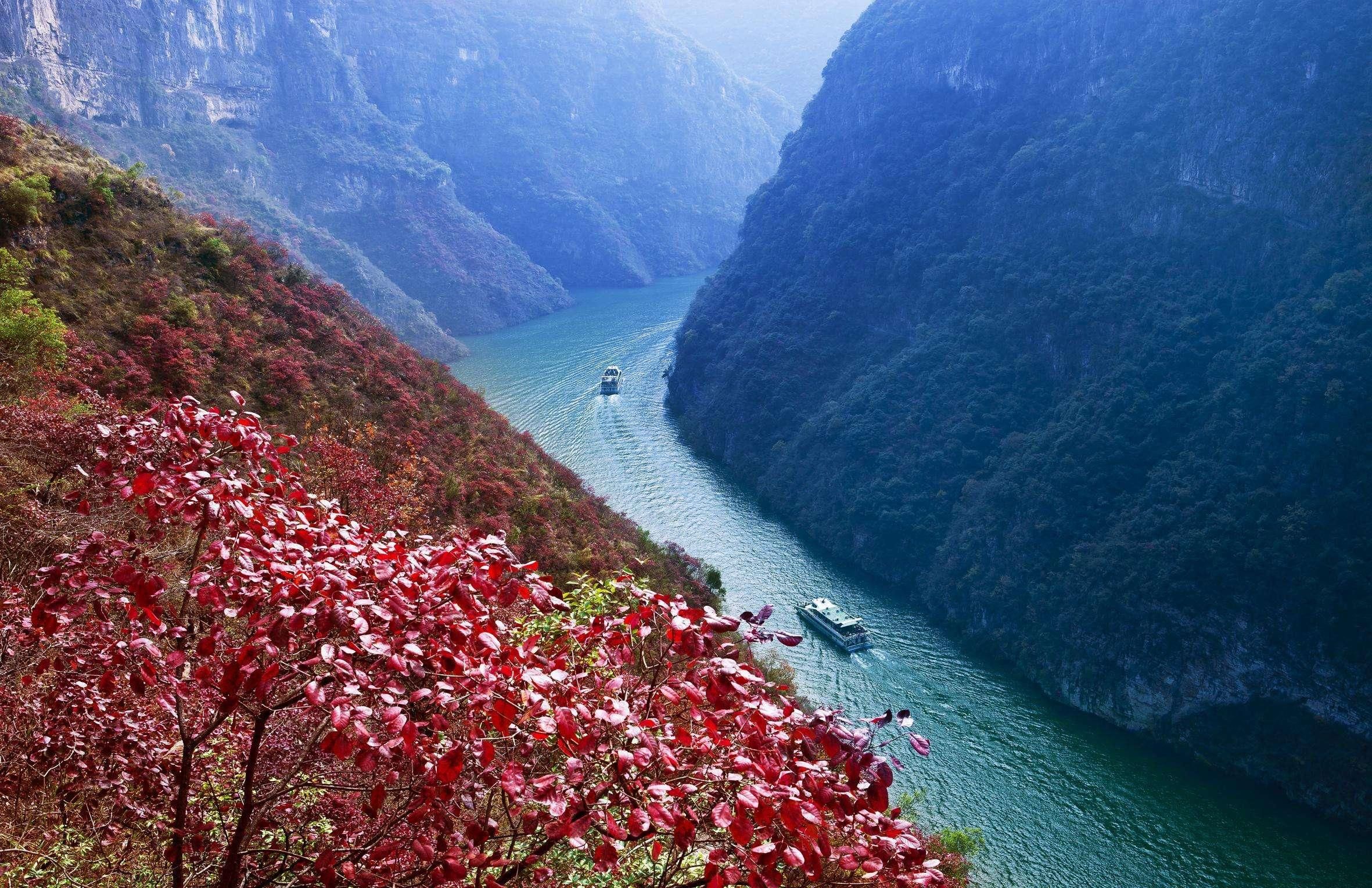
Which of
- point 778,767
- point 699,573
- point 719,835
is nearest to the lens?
point 778,767

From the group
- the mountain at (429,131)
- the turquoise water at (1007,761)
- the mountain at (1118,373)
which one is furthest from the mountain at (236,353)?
the mountain at (429,131)

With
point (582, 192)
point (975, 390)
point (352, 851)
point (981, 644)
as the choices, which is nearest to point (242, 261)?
point (352, 851)

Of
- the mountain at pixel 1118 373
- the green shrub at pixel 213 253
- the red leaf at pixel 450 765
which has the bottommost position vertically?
the green shrub at pixel 213 253

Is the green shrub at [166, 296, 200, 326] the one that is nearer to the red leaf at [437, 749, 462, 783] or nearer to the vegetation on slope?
the vegetation on slope

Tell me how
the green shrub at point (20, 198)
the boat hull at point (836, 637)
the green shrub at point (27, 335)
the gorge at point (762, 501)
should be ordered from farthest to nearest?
the boat hull at point (836, 637)
the green shrub at point (20, 198)
the green shrub at point (27, 335)
the gorge at point (762, 501)

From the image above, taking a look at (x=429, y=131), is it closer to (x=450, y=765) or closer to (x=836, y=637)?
(x=836, y=637)

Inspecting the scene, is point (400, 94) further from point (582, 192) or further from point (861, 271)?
point (861, 271)

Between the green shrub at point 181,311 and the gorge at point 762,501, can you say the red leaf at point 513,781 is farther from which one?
the green shrub at point 181,311
